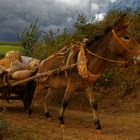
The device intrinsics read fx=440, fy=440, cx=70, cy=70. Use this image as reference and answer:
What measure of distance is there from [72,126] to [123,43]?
2.39m

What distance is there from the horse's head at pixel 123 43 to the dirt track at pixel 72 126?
1735mm

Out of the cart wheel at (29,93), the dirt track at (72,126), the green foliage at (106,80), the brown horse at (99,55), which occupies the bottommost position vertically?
the dirt track at (72,126)

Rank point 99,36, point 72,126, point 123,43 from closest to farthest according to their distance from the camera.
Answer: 1. point 123,43
2. point 99,36
3. point 72,126

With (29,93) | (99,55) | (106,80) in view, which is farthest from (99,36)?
(106,80)

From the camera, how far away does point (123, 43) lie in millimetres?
9398

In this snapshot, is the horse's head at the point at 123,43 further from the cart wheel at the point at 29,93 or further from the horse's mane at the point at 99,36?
the cart wheel at the point at 29,93

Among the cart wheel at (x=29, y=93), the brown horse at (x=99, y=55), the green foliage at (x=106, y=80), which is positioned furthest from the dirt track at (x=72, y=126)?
the green foliage at (x=106, y=80)

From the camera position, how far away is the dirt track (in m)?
8.85

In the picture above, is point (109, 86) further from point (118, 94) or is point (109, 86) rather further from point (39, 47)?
point (39, 47)

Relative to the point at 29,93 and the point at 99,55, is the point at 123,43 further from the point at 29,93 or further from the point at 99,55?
the point at 29,93

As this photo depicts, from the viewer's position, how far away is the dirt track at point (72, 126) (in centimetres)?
885

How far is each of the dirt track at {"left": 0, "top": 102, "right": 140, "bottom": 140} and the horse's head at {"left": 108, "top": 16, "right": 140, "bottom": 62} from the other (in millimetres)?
1735

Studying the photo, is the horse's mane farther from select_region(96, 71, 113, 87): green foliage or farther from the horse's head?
select_region(96, 71, 113, 87): green foliage

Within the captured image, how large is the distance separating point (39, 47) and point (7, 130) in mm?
9079
